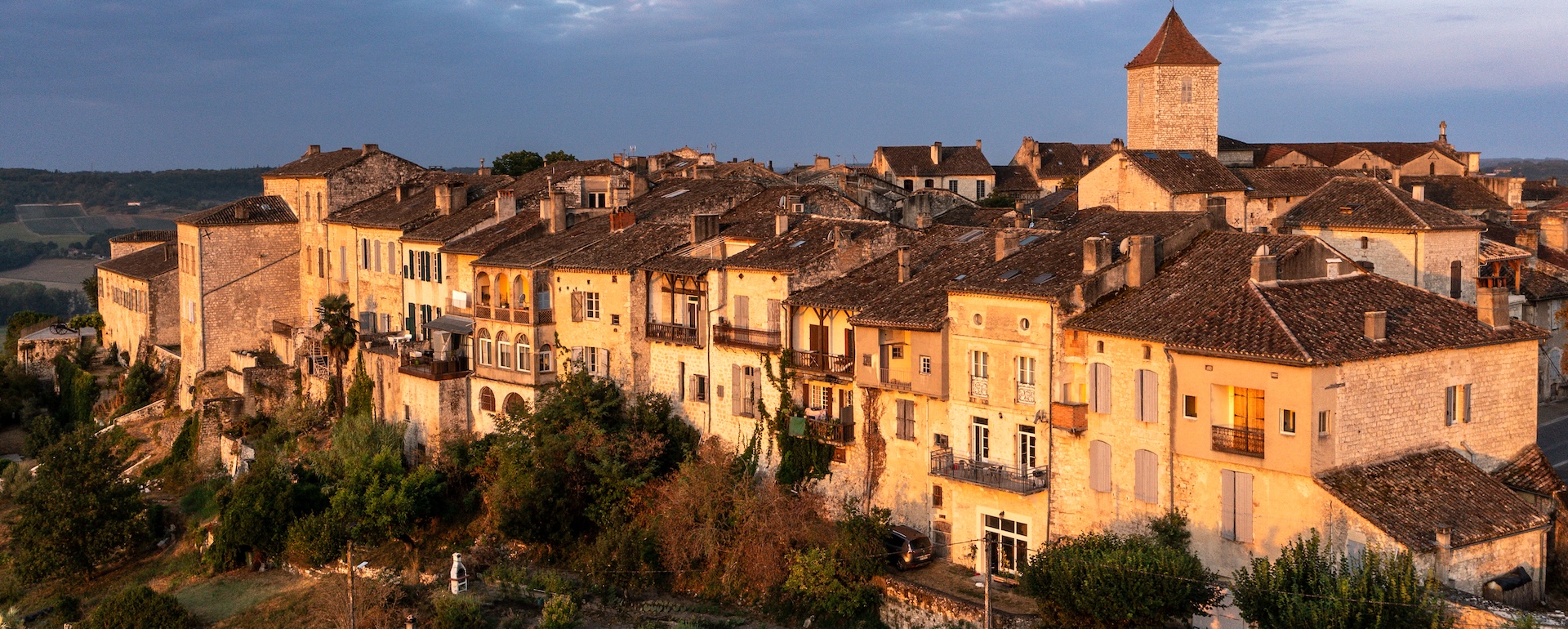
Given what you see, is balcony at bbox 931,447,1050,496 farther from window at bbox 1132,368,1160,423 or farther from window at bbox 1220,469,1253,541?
window at bbox 1220,469,1253,541

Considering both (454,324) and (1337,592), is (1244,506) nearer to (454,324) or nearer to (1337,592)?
(1337,592)

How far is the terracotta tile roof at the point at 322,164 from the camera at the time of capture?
5881 centimetres

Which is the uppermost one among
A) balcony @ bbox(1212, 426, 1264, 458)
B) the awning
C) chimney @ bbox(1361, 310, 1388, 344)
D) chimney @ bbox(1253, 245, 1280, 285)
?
chimney @ bbox(1253, 245, 1280, 285)

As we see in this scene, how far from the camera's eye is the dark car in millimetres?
33719

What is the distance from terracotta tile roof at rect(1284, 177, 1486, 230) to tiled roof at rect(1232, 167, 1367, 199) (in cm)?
1387

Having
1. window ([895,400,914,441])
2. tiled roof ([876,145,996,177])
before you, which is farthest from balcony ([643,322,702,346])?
tiled roof ([876,145,996,177])

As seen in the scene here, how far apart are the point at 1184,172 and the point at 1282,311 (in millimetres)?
31770

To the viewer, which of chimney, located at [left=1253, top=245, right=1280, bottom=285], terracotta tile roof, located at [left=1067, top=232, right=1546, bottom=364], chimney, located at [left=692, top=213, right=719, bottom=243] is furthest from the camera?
chimney, located at [left=692, top=213, right=719, bottom=243]

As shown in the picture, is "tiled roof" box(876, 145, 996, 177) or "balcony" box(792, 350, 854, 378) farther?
"tiled roof" box(876, 145, 996, 177)

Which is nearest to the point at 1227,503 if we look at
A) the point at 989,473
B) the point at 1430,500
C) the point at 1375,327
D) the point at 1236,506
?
the point at 1236,506

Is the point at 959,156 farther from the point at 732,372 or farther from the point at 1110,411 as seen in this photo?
the point at 1110,411

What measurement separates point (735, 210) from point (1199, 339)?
21.4m

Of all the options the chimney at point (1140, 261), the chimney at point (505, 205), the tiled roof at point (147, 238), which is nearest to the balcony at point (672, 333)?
the chimney at point (505, 205)

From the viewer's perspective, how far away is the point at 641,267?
40.8m
